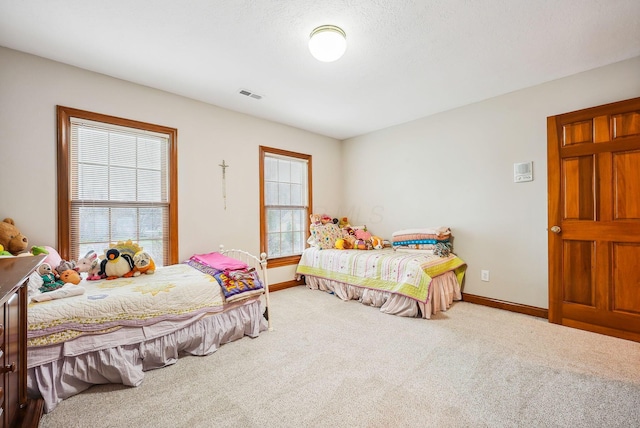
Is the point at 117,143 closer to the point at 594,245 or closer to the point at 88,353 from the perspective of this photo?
the point at 88,353

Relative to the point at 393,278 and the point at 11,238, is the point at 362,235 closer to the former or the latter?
the point at 393,278

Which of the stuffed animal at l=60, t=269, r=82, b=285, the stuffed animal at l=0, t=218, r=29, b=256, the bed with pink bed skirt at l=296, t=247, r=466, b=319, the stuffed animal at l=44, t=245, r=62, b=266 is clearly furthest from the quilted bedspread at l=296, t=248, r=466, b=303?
the stuffed animal at l=0, t=218, r=29, b=256

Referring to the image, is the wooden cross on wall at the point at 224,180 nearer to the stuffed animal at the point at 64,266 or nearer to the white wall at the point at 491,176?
the stuffed animal at the point at 64,266

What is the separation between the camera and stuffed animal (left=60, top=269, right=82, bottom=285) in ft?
6.91

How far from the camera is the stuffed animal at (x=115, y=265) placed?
235 centimetres

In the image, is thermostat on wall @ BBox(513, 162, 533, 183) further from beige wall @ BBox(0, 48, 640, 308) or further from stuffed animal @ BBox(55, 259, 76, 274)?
stuffed animal @ BBox(55, 259, 76, 274)

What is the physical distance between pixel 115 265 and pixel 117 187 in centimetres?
84

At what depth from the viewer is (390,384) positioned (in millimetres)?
1784

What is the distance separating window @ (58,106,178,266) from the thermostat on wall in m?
3.77

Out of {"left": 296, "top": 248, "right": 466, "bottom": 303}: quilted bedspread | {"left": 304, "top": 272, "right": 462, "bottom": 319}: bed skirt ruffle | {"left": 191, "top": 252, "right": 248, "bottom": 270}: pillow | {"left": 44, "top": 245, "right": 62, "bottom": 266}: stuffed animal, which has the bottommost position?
{"left": 304, "top": 272, "right": 462, "bottom": 319}: bed skirt ruffle

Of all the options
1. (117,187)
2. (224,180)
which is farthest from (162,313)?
(224,180)

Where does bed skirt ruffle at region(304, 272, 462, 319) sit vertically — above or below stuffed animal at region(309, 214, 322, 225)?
below

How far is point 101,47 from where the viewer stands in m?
2.22

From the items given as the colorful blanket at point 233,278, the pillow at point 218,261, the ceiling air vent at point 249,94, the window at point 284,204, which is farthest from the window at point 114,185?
the window at point 284,204
